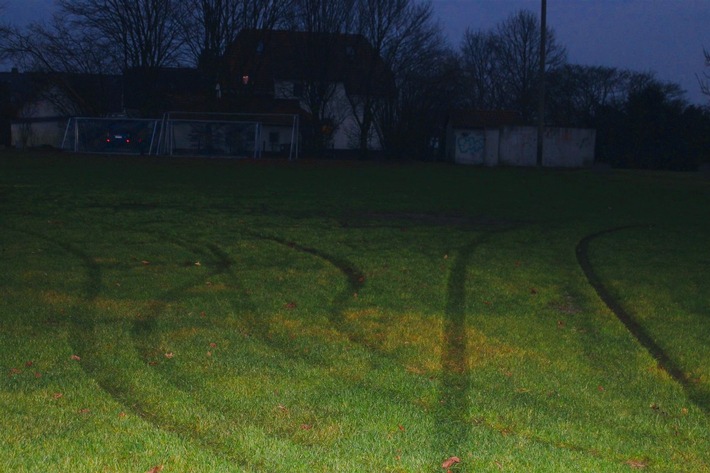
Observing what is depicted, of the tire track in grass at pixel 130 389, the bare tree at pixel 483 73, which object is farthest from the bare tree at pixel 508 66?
the tire track in grass at pixel 130 389

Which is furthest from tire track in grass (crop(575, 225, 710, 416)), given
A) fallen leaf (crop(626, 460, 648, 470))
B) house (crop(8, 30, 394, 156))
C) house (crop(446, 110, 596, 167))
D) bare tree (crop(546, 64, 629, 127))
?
bare tree (crop(546, 64, 629, 127))

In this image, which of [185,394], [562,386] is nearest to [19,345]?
[185,394]

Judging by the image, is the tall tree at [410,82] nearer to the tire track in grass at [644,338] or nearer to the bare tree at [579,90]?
the bare tree at [579,90]

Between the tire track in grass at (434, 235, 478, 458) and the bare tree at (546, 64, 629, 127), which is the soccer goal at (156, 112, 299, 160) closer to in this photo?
the bare tree at (546, 64, 629, 127)

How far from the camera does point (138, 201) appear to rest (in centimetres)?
2106

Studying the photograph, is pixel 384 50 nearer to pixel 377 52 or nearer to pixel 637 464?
pixel 377 52

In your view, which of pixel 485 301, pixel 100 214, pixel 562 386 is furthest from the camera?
pixel 100 214

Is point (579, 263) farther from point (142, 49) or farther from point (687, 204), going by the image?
point (142, 49)

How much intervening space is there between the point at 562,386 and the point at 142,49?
5172 cm

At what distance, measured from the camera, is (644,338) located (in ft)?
26.9

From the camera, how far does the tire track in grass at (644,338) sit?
20.7 ft

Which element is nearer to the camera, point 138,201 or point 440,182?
point 138,201

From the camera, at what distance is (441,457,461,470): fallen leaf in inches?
179

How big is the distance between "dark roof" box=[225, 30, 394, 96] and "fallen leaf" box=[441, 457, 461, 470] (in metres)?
50.4
